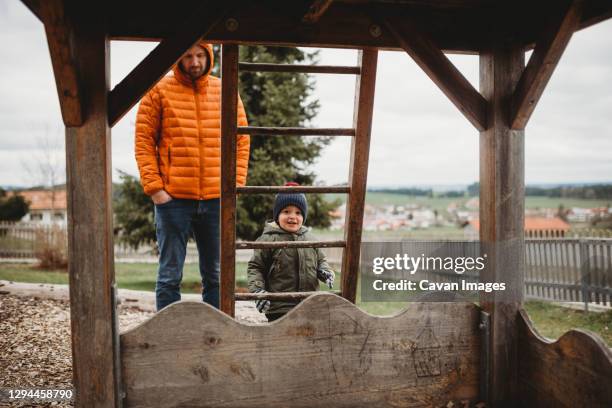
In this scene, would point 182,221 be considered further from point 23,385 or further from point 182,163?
point 23,385

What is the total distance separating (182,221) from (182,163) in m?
0.34

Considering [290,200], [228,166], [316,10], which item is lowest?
[290,200]

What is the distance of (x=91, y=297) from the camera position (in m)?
2.24

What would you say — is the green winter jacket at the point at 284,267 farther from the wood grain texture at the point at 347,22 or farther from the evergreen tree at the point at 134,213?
the evergreen tree at the point at 134,213

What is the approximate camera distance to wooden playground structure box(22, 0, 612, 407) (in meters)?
2.23

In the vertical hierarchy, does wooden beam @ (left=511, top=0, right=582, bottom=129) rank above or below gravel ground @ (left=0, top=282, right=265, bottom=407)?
above

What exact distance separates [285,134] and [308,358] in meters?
1.23

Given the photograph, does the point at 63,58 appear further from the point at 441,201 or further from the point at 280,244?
the point at 441,201

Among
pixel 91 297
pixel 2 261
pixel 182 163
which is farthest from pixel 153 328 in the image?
pixel 2 261

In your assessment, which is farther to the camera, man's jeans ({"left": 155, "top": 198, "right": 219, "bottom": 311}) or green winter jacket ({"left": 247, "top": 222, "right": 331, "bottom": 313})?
green winter jacket ({"left": 247, "top": 222, "right": 331, "bottom": 313})

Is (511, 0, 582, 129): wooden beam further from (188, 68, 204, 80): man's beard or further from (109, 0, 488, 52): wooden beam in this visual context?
(188, 68, 204, 80): man's beard

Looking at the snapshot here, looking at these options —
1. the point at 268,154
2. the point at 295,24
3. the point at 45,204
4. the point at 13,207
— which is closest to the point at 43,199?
the point at 45,204

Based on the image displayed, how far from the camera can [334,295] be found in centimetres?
248

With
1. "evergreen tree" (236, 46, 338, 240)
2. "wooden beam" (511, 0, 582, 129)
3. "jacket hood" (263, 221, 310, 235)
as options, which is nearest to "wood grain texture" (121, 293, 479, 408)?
"jacket hood" (263, 221, 310, 235)
